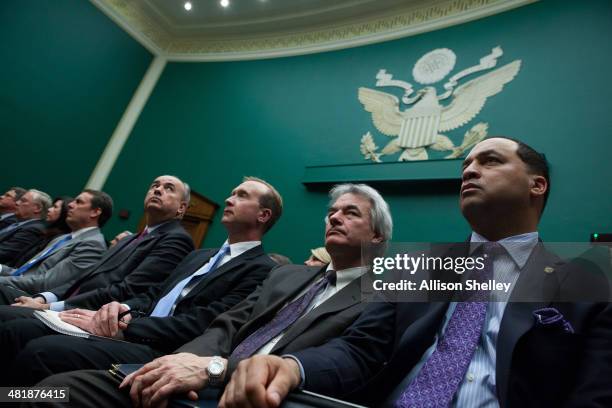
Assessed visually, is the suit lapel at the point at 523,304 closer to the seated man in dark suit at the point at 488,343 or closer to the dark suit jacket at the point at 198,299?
the seated man in dark suit at the point at 488,343

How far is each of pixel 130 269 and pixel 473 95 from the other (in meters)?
3.44

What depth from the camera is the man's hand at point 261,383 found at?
2.08 feet

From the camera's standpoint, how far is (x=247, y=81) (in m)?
5.29

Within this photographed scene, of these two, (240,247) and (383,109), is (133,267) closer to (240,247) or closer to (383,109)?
(240,247)

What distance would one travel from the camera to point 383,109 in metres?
3.99

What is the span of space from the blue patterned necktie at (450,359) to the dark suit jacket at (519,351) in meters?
0.05

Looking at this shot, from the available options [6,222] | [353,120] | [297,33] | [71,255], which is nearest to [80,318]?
[71,255]

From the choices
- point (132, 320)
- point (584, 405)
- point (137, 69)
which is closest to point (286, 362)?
point (584, 405)

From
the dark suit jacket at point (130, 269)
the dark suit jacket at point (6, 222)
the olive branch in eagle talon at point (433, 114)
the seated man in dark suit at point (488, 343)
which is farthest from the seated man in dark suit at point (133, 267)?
the olive branch in eagle talon at point (433, 114)

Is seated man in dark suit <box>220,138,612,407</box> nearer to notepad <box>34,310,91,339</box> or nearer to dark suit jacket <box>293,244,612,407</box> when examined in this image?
dark suit jacket <box>293,244,612,407</box>

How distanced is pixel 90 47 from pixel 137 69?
0.81 meters

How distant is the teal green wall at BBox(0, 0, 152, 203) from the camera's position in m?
4.33

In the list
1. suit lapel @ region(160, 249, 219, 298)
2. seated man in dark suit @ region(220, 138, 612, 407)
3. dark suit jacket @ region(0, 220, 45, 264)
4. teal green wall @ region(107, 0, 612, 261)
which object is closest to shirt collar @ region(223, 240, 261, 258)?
suit lapel @ region(160, 249, 219, 298)

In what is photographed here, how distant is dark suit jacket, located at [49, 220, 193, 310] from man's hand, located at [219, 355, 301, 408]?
1.16m
